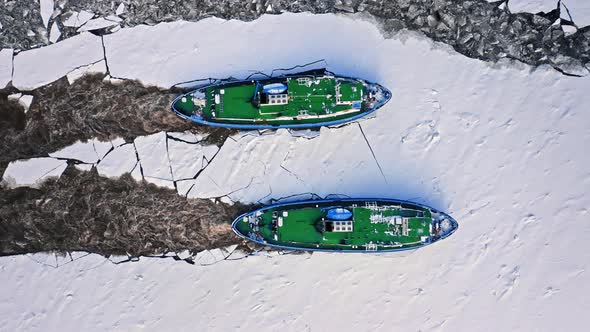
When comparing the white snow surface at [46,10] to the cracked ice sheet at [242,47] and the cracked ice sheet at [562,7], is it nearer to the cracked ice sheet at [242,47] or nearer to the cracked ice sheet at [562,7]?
the cracked ice sheet at [242,47]

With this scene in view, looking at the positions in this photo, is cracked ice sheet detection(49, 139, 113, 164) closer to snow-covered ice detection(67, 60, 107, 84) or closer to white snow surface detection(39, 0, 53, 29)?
snow-covered ice detection(67, 60, 107, 84)

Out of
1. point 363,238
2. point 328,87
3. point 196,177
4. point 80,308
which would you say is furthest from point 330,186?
point 80,308

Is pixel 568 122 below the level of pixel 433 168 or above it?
above

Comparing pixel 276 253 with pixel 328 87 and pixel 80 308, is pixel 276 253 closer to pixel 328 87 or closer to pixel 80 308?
pixel 328 87

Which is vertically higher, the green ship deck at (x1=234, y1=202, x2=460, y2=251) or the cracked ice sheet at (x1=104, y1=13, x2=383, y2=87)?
the cracked ice sheet at (x1=104, y1=13, x2=383, y2=87)

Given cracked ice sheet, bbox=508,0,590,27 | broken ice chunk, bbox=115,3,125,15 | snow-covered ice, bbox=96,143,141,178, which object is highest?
cracked ice sheet, bbox=508,0,590,27

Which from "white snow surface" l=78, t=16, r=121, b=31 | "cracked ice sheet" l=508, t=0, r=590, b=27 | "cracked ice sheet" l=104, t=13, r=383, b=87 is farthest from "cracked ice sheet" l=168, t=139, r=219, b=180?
"cracked ice sheet" l=508, t=0, r=590, b=27

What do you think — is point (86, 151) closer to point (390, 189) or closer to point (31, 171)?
point (31, 171)
